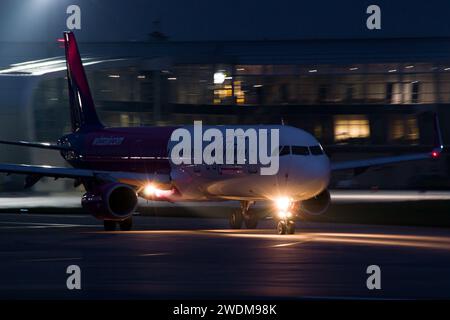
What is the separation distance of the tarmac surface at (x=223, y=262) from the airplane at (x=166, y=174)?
995mm

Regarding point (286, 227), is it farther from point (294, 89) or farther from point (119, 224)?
point (294, 89)

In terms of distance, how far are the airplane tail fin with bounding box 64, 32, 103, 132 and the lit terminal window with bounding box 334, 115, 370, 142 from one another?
4431 cm

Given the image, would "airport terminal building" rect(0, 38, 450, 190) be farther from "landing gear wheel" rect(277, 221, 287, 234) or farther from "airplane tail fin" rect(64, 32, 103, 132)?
"landing gear wheel" rect(277, 221, 287, 234)

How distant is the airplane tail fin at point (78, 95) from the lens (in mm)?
50031

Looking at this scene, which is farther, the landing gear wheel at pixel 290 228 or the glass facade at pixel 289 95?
the glass facade at pixel 289 95

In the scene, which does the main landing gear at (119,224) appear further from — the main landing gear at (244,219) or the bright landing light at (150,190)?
the main landing gear at (244,219)

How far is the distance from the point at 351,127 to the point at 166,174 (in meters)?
52.7

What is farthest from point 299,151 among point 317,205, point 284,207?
point 317,205

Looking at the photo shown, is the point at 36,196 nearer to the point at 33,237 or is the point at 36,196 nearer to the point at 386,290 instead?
the point at 33,237

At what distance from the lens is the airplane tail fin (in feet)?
164

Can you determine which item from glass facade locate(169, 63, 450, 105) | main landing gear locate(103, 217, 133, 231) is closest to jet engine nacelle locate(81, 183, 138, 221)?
main landing gear locate(103, 217, 133, 231)

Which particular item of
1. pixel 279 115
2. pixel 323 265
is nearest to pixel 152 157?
pixel 323 265

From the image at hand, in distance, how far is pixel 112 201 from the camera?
39.7m

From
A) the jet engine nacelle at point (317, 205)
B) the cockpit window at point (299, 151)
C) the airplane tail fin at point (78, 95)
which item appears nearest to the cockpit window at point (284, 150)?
the cockpit window at point (299, 151)
